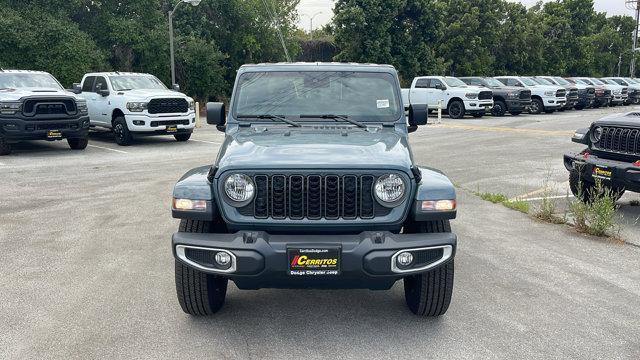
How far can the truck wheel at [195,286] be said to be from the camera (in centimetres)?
432

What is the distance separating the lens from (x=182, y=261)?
4094 mm

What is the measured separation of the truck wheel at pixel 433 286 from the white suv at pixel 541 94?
27.2 metres

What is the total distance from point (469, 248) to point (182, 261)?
3.54 meters

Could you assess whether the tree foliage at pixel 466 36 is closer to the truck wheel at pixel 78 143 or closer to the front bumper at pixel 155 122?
the front bumper at pixel 155 122

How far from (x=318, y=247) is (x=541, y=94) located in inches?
1134

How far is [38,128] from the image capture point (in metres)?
14.2

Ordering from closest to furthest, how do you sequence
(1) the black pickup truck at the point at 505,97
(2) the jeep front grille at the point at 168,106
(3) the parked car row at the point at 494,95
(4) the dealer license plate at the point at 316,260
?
(4) the dealer license plate at the point at 316,260
(2) the jeep front grille at the point at 168,106
(3) the parked car row at the point at 494,95
(1) the black pickup truck at the point at 505,97

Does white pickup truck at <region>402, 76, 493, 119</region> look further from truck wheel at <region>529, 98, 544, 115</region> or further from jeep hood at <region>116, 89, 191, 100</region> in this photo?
jeep hood at <region>116, 89, 191, 100</region>

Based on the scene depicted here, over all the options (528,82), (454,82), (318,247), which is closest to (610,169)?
(318,247)

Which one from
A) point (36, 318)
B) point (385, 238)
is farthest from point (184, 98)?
point (385, 238)

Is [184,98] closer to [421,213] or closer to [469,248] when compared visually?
[469,248]

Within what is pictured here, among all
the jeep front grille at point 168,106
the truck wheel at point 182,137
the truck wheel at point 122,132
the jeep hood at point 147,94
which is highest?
the jeep hood at point 147,94

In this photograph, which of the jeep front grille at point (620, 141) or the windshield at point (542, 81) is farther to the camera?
the windshield at point (542, 81)

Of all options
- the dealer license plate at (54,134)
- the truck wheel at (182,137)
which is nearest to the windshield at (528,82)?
the truck wheel at (182,137)
